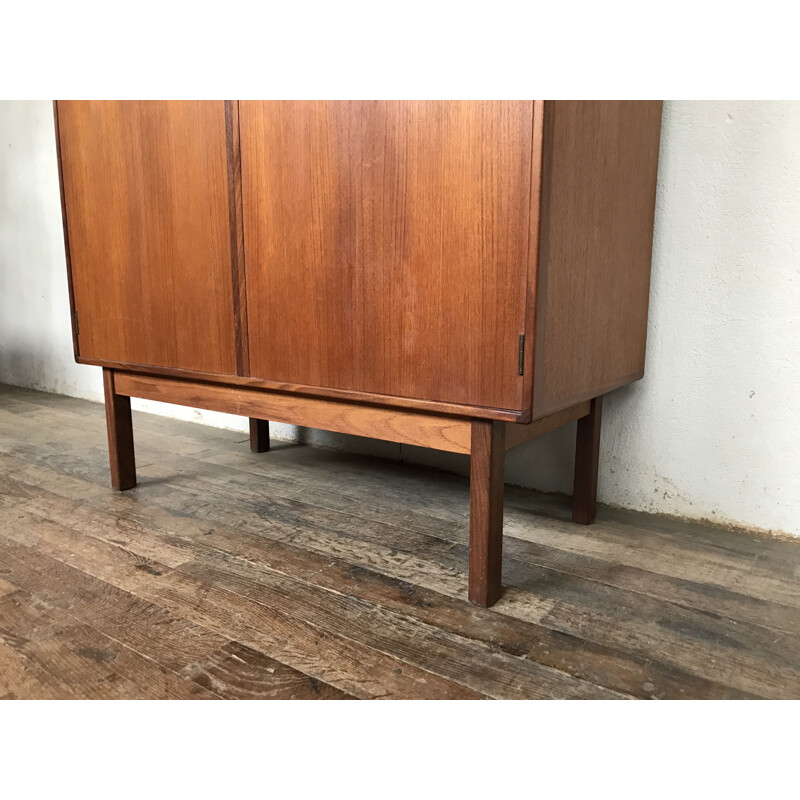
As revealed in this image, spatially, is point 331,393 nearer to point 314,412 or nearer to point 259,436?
point 314,412

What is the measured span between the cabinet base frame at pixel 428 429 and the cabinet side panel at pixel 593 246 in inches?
A: 3.8

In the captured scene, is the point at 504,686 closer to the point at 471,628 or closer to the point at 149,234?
the point at 471,628

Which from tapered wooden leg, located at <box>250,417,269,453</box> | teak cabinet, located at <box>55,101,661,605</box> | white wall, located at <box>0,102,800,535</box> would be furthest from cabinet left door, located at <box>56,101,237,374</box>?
white wall, located at <box>0,102,800,535</box>

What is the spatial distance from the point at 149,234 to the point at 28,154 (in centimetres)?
192

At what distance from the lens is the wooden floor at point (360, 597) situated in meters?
0.93

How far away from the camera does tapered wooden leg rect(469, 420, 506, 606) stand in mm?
1090

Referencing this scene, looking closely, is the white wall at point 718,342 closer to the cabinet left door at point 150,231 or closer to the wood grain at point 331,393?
the wood grain at point 331,393

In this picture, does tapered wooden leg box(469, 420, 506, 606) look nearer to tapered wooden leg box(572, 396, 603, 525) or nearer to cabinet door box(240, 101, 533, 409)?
cabinet door box(240, 101, 533, 409)

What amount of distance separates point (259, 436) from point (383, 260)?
1.06 m

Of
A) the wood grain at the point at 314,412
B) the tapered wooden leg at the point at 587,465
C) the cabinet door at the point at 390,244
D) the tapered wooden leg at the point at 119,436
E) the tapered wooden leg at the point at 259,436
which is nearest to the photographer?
the cabinet door at the point at 390,244

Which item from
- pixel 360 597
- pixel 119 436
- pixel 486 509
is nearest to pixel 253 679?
pixel 360 597

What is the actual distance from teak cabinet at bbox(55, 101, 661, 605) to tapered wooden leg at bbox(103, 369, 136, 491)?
0.10 m

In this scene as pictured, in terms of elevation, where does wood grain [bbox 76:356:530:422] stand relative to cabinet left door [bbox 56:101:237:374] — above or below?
below

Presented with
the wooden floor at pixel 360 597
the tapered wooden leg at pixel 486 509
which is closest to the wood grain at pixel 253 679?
the wooden floor at pixel 360 597
